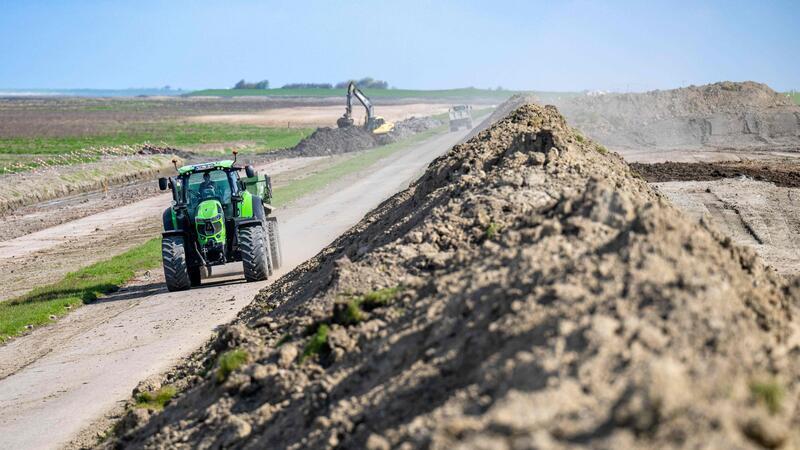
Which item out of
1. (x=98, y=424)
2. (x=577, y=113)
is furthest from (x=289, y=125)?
(x=98, y=424)

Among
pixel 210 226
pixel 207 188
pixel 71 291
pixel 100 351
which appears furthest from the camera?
pixel 71 291

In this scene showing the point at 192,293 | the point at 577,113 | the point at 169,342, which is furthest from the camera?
the point at 577,113

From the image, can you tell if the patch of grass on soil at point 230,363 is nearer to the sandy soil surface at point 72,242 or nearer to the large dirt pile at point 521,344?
the large dirt pile at point 521,344

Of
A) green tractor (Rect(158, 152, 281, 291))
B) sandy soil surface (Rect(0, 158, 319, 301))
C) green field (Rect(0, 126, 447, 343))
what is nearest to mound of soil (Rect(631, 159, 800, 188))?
green tractor (Rect(158, 152, 281, 291))

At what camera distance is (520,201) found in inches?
463

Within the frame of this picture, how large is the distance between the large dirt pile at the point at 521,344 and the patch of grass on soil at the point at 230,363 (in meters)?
0.04

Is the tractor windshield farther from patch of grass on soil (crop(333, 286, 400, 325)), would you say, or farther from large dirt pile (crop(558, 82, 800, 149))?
large dirt pile (crop(558, 82, 800, 149))

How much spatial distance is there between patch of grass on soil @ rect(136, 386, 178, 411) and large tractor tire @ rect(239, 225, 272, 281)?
775 centimetres

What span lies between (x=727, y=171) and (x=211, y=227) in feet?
72.8

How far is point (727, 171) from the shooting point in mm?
35312

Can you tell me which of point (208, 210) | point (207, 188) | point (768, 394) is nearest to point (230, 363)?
point (768, 394)

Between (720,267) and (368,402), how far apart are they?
3159mm

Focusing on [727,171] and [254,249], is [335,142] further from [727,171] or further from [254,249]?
[254,249]

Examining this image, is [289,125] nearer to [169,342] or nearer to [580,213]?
[169,342]
